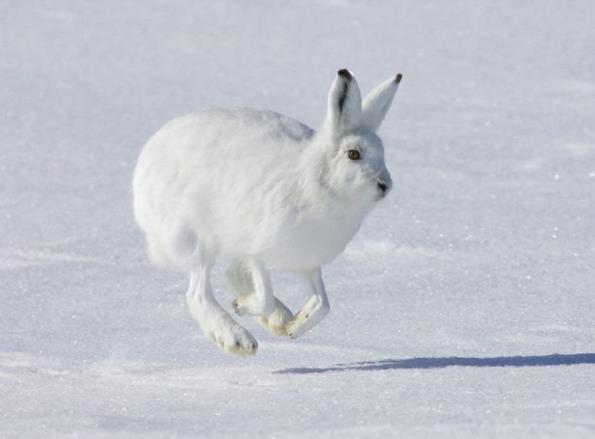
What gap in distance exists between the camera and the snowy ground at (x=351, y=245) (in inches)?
188

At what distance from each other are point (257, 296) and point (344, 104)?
31.1 inches

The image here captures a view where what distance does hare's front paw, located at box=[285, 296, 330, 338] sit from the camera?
5488 millimetres

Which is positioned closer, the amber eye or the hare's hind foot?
the amber eye

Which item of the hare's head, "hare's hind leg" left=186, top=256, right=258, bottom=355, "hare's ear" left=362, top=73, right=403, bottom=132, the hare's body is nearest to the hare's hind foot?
"hare's hind leg" left=186, top=256, right=258, bottom=355

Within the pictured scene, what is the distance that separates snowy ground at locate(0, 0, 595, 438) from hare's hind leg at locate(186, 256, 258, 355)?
0.39 ft

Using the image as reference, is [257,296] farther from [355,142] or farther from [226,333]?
[355,142]

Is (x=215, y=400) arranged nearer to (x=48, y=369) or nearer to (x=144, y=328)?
(x=48, y=369)

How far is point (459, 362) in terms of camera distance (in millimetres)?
5473

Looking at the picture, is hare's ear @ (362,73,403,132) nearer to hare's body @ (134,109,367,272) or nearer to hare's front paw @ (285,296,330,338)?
hare's body @ (134,109,367,272)

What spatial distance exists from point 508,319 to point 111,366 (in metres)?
1.70

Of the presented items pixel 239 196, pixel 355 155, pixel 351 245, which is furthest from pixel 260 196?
pixel 351 245

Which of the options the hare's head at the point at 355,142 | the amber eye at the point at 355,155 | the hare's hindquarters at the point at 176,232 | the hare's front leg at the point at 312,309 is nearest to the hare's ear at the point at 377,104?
the hare's head at the point at 355,142

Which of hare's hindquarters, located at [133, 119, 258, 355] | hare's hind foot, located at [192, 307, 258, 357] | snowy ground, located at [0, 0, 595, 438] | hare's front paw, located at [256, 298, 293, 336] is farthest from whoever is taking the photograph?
hare's front paw, located at [256, 298, 293, 336]

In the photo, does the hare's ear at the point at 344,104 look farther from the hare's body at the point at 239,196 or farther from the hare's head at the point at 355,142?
the hare's body at the point at 239,196
